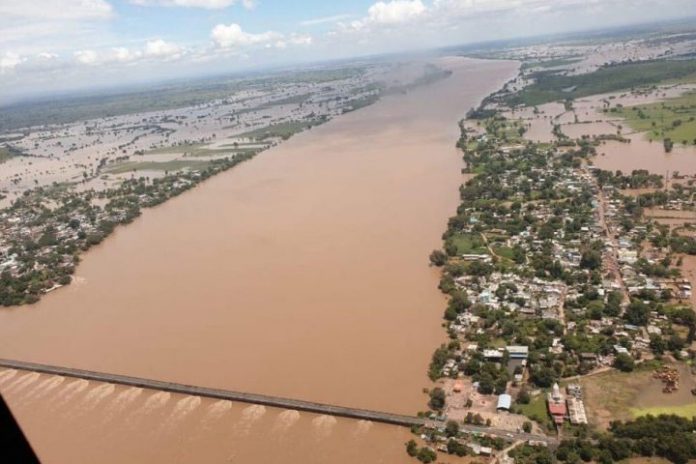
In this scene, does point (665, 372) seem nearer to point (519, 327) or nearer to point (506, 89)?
point (519, 327)

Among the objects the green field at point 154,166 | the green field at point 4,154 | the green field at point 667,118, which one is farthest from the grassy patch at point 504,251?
the green field at point 4,154

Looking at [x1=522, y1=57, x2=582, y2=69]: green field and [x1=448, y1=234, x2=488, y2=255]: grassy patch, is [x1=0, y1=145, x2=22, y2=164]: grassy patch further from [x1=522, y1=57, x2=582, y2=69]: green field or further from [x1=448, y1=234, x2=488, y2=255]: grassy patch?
[x1=522, y1=57, x2=582, y2=69]: green field

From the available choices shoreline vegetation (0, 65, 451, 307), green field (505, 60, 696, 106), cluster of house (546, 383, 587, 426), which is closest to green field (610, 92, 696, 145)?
green field (505, 60, 696, 106)

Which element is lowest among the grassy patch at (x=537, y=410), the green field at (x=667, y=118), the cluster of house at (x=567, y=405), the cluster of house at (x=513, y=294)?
the grassy patch at (x=537, y=410)

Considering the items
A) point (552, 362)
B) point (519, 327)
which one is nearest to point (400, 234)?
point (519, 327)

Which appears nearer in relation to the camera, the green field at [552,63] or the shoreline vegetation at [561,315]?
the shoreline vegetation at [561,315]

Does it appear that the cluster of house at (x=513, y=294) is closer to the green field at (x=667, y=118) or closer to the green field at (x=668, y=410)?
the green field at (x=668, y=410)
